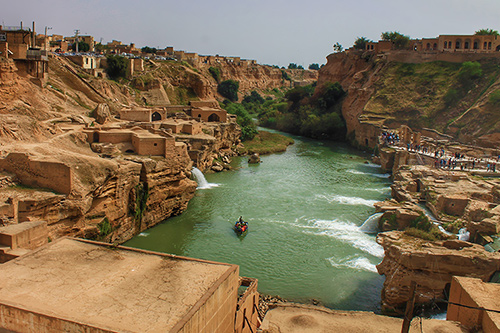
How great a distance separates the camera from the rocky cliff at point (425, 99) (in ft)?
108

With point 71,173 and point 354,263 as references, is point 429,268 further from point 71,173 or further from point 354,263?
point 71,173

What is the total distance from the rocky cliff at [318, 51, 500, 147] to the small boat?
20686 millimetres

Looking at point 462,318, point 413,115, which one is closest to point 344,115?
point 413,115

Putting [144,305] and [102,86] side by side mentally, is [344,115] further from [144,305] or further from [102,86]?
[144,305]

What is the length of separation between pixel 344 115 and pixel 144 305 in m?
42.1

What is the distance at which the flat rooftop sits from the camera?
7027mm

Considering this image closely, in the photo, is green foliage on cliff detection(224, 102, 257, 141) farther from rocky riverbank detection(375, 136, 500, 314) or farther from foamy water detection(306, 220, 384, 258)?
foamy water detection(306, 220, 384, 258)

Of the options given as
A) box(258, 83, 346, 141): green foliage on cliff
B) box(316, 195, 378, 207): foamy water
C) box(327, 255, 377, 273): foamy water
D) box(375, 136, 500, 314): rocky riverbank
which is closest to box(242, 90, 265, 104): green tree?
box(258, 83, 346, 141): green foliage on cliff

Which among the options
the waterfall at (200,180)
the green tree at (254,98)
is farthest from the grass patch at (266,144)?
the green tree at (254,98)

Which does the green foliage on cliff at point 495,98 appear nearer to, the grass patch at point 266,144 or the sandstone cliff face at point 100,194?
the grass patch at point 266,144

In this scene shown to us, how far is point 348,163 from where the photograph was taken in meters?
33.2

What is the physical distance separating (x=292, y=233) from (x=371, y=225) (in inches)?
127

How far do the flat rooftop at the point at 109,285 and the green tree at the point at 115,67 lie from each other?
3253cm

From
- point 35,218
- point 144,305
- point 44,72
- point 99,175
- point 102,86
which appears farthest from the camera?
point 102,86
